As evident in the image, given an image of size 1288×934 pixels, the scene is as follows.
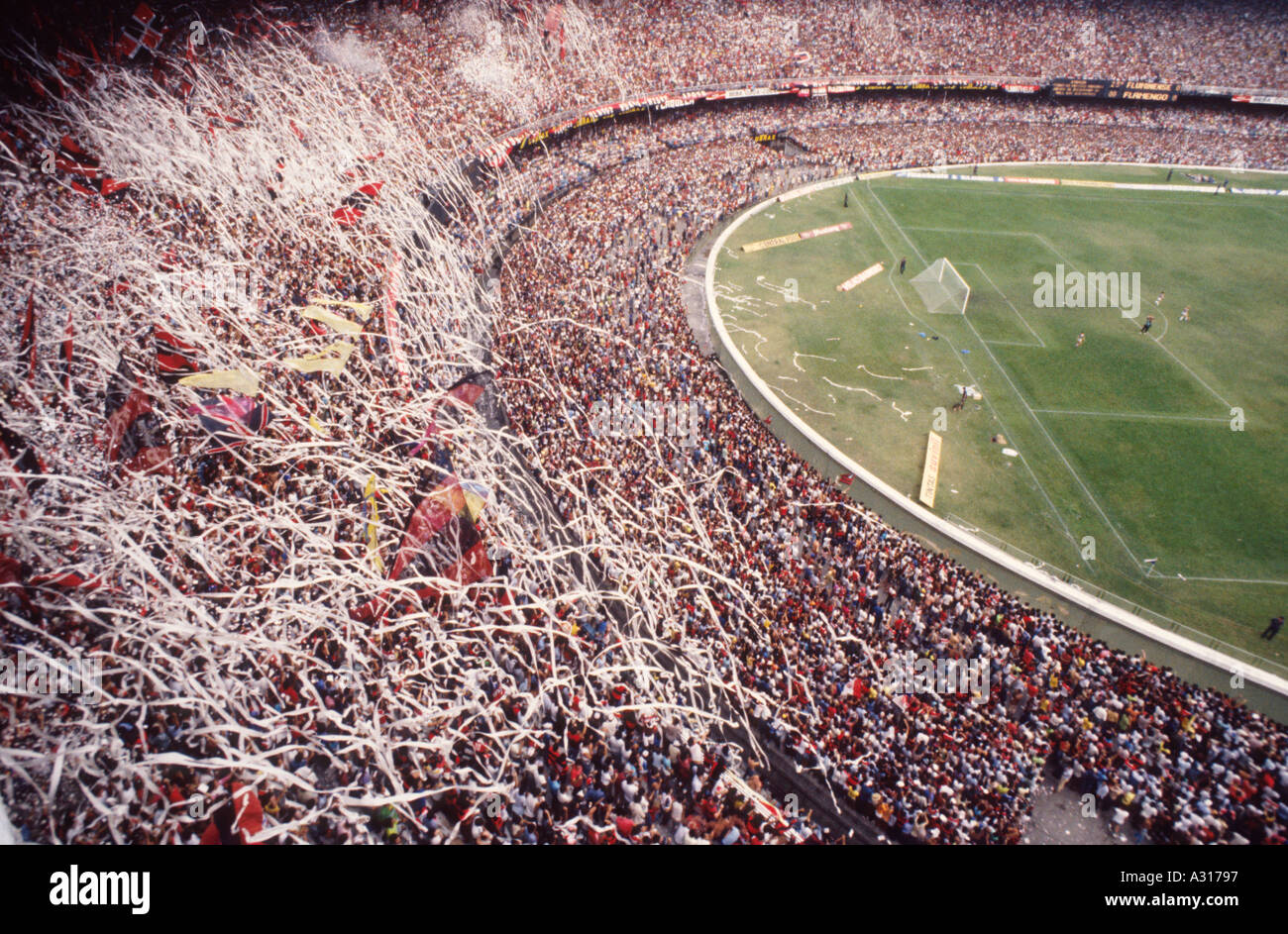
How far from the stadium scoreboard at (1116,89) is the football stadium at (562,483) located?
22.5m

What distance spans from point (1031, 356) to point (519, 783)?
1090 inches

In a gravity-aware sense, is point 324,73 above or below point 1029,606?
above

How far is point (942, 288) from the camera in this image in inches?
1315

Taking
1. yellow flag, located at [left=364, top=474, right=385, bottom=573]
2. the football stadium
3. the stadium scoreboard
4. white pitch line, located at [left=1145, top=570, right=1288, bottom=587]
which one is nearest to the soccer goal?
the football stadium

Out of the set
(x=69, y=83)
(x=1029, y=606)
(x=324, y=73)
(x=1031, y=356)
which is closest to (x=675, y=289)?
(x=1031, y=356)

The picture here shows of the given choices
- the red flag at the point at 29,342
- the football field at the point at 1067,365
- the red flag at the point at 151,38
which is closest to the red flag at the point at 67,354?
the red flag at the point at 29,342

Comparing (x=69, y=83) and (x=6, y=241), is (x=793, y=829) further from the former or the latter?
(x=69, y=83)

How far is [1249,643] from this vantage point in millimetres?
16828

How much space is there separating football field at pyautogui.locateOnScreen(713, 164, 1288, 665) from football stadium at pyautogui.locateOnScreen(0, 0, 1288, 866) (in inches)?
8.5

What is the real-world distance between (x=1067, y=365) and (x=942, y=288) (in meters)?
7.64

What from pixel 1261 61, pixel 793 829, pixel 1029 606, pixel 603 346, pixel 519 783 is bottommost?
pixel 793 829

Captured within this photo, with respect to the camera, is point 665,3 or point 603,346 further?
point 665,3

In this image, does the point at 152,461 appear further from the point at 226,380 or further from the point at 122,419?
the point at 226,380

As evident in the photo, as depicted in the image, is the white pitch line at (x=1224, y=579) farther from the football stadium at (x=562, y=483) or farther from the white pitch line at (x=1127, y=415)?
the white pitch line at (x=1127, y=415)
